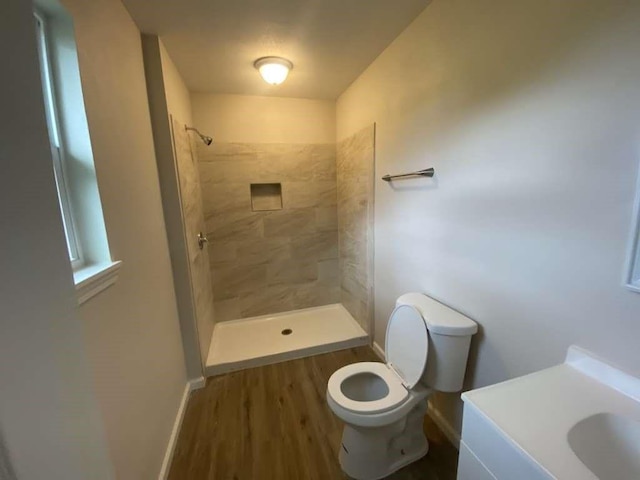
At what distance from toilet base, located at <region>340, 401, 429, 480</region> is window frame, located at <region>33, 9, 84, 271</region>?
1385 mm

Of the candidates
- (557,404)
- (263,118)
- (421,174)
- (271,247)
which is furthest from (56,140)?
(271,247)

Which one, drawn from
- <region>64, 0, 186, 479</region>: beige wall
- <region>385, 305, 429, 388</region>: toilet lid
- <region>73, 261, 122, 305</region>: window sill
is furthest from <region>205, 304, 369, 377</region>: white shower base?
<region>73, 261, 122, 305</region>: window sill

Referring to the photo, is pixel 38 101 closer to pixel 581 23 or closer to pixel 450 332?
pixel 581 23

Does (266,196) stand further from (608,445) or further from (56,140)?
(608,445)

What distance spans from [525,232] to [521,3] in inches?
32.6

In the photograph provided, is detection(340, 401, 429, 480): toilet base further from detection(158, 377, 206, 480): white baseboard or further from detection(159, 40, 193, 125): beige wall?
detection(159, 40, 193, 125): beige wall

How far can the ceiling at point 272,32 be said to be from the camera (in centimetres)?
142

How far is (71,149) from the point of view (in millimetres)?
947

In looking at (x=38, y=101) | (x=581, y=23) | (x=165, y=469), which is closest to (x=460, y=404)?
(x=165, y=469)

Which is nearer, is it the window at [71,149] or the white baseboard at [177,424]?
the window at [71,149]

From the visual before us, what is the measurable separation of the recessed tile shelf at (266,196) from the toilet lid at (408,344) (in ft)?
5.88

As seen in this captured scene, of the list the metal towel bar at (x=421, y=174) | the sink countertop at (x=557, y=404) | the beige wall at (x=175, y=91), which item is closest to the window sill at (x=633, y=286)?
the sink countertop at (x=557, y=404)

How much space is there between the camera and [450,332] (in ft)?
4.20

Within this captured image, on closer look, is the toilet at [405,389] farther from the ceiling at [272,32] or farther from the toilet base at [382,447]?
the ceiling at [272,32]
